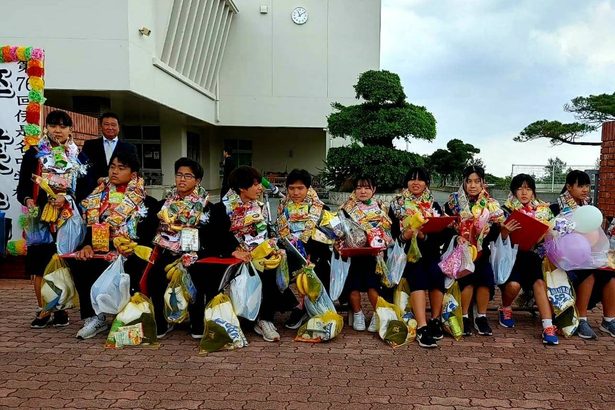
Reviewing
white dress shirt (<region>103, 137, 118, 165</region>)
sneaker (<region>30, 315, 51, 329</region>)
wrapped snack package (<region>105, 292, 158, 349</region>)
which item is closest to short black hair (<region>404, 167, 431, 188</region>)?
wrapped snack package (<region>105, 292, 158, 349</region>)

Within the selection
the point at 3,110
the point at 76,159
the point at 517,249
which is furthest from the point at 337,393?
the point at 3,110

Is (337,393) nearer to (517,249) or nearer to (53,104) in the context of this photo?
(517,249)

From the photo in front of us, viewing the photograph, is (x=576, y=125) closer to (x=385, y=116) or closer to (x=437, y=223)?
(x=385, y=116)

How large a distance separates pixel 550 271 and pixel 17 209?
6098 millimetres

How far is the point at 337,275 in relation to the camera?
14.9ft

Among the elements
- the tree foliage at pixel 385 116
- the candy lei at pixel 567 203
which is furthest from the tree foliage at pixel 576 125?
the candy lei at pixel 567 203

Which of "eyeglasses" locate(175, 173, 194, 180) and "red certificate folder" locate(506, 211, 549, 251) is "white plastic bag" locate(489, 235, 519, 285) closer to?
"red certificate folder" locate(506, 211, 549, 251)

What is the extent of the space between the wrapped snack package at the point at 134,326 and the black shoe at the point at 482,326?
113 inches

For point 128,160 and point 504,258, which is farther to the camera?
point 504,258

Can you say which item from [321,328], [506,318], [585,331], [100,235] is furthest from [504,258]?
[100,235]

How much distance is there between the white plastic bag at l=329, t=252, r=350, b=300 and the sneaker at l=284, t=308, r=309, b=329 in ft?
1.36

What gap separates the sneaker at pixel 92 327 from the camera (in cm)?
440

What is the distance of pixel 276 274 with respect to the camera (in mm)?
4551

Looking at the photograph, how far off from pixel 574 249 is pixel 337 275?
2.07 meters
